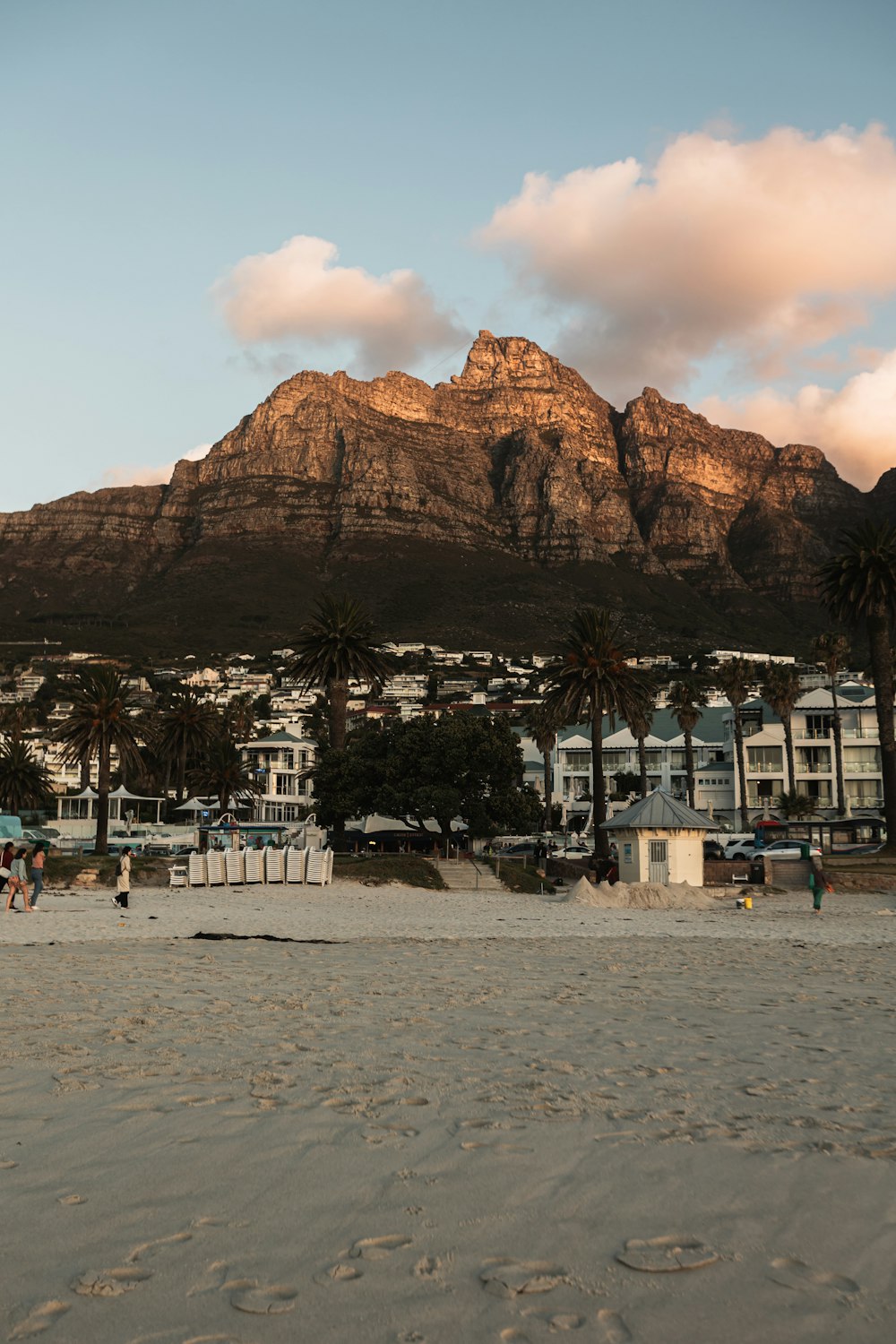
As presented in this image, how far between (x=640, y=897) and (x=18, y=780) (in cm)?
6167

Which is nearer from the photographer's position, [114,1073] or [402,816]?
[114,1073]

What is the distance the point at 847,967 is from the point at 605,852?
1565 inches

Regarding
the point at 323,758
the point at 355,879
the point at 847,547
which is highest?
the point at 847,547

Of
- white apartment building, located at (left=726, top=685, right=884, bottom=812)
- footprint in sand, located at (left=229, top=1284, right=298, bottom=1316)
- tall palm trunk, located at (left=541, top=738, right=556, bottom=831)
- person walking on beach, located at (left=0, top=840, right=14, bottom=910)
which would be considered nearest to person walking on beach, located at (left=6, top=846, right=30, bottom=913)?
person walking on beach, located at (left=0, top=840, right=14, bottom=910)

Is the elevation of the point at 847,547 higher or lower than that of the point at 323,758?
higher

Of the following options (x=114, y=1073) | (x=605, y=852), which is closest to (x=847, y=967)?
(x=114, y=1073)

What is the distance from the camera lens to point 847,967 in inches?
722

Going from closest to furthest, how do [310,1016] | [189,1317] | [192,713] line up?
[189,1317] → [310,1016] → [192,713]

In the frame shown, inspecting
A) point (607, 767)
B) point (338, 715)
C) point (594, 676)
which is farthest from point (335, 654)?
point (607, 767)

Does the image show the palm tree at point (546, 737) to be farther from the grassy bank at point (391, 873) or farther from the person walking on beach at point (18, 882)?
the person walking on beach at point (18, 882)

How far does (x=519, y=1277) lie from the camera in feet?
15.5

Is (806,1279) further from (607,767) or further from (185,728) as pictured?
(607,767)

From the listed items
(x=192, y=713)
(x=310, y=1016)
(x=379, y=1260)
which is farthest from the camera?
(x=192, y=713)

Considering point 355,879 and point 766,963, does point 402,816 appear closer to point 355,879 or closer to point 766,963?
point 355,879
